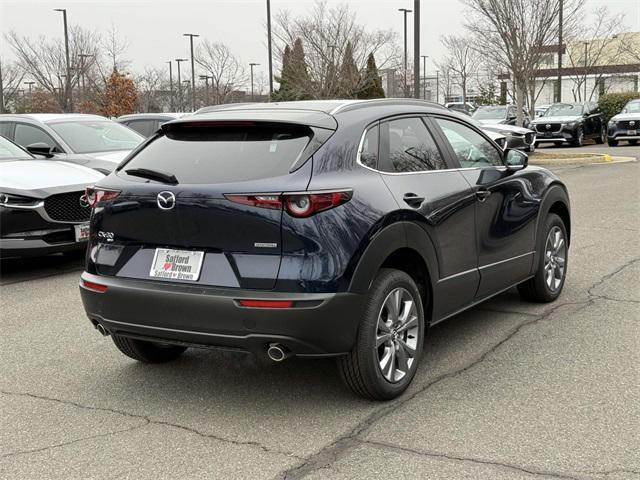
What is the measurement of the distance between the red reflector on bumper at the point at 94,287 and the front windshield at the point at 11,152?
561 centimetres

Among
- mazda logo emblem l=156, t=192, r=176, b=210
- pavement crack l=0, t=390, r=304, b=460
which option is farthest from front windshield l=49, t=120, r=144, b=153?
mazda logo emblem l=156, t=192, r=176, b=210

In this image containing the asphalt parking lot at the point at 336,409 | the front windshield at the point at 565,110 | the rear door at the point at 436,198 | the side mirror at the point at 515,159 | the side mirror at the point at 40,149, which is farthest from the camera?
the front windshield at the point at 565,110

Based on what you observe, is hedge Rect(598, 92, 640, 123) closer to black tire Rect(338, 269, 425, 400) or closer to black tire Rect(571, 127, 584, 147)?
black tire Rect(571, 127, 584, 147)

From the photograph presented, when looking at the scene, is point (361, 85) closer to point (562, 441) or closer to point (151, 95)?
point (151, 95)

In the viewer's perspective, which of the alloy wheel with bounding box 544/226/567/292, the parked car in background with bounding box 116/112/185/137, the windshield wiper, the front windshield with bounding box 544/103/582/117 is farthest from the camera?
the front windshield with bounding box 544/103/582/117

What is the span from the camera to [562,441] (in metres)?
3.60

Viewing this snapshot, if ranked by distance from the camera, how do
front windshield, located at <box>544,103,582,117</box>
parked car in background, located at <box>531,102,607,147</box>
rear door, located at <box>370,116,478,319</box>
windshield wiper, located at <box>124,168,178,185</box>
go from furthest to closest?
front windshield, located at <box>544,103,582,117</box> → parked car in background, located at <box>531,102,607,147</box> → rear door, located at <box>370,116,478,319</box> → windshield wiper, located at <box>124,168,178,185</box>

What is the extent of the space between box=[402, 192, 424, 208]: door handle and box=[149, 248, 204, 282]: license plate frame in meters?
1.19

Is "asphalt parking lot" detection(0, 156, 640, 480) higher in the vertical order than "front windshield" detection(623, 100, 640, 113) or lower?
lower

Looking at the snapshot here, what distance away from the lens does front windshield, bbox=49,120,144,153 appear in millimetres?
10812

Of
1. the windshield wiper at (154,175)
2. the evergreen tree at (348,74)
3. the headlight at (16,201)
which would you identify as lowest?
the headlight at (16,201)

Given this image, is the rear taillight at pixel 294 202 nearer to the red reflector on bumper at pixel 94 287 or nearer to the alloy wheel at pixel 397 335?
the alloy wheel at pixel 397 335

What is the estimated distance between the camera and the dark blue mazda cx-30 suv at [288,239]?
12.3ft

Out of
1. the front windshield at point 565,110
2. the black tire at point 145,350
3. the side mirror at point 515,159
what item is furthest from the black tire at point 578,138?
the black tire at point 145,350
